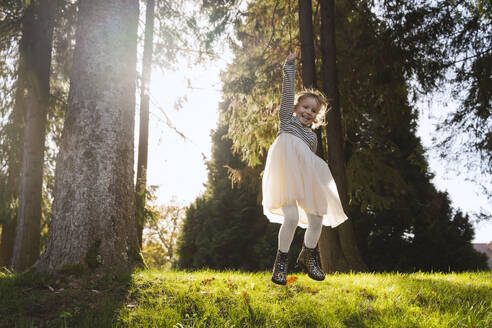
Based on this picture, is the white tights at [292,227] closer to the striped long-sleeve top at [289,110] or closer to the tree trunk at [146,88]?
the striped long-sleeve top at [289,110]

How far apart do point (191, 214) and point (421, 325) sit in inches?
590

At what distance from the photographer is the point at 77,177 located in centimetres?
430

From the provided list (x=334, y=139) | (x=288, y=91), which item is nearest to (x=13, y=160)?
(x=334, y=139)

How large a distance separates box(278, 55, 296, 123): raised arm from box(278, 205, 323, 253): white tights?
95cm

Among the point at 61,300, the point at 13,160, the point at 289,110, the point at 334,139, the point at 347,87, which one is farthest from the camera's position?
the point at 13,160

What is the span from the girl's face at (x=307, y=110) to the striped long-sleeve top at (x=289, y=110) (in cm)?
10

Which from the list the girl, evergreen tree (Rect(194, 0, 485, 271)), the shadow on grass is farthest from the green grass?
evergreen tree (Rect(194, 0, 485, 271))

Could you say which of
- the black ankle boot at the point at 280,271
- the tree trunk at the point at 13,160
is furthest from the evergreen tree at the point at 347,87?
the tree trunk at the point at 13,160

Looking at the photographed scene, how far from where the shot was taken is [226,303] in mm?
3559

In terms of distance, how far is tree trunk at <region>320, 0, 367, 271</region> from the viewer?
23.3ft

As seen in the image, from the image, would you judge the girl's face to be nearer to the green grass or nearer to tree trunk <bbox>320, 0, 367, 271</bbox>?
the green grass

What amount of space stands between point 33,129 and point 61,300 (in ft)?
19.2

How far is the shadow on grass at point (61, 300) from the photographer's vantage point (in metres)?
3.09

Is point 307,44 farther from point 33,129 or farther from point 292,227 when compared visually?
point 33,129
